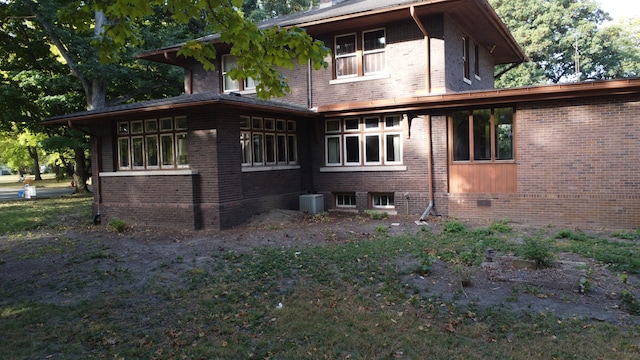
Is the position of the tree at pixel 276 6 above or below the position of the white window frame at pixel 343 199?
above

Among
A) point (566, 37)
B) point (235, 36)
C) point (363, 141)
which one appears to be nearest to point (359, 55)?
point (363, 141)

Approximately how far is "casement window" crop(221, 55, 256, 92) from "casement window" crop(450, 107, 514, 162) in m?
7.51

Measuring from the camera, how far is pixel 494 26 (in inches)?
577

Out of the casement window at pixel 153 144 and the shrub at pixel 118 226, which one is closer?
the shrub at pixel 118 226

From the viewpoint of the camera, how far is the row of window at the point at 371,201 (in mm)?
14094

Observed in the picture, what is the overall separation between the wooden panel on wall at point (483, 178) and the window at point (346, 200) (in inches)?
126

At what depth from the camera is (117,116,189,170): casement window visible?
12.7m

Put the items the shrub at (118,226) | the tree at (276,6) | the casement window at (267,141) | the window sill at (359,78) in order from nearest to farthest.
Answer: the shrub at (118,226)
the casement window at (267,141)
the window sill at (359,78)
the tree at (276,6)

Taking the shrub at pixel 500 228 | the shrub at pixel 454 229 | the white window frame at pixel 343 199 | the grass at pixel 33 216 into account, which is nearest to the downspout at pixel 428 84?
the shrub at pixel 454 229

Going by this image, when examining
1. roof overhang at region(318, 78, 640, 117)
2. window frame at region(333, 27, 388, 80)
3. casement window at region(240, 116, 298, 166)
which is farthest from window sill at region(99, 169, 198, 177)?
window frame at region(333, 27, 388, 80)

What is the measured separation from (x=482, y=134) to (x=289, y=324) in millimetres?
9454

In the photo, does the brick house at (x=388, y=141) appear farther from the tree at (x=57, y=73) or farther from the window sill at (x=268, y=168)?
the tree at (x=57, y=73)

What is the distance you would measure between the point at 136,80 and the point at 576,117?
2008 cm

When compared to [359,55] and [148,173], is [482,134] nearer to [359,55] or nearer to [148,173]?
[359,55]
